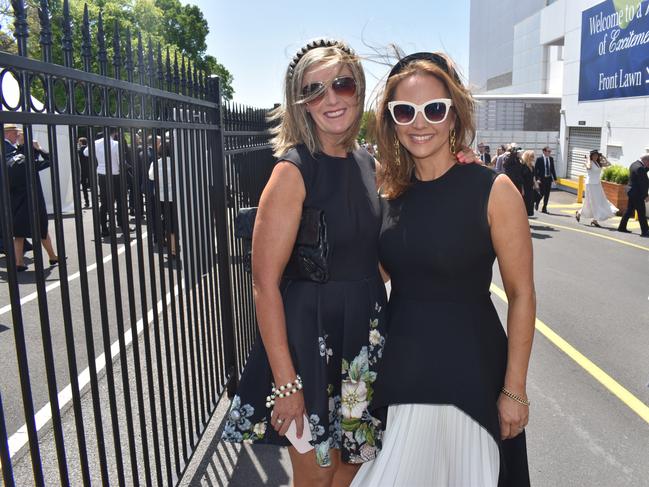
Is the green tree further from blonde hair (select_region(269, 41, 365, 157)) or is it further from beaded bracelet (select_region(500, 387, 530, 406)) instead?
beaded bracelet (select_region(500, 387, 530, 406))

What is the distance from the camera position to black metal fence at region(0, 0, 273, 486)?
1.69 m

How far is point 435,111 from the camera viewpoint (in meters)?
2.15

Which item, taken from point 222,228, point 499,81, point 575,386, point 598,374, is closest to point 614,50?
point 598,374

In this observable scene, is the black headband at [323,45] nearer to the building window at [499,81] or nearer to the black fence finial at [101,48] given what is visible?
the black fence finial at [101,48]

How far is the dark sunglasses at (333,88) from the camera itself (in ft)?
7.52

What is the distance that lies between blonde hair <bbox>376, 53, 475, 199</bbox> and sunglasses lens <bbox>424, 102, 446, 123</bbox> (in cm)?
7

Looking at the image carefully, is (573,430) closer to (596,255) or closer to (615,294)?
(615,294)

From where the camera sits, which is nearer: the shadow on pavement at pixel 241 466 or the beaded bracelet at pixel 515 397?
the beaded bracelet at pixel 515 397

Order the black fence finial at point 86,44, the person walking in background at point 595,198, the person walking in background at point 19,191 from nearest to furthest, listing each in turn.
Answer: the black fence finial at point 86,44 < the person walking in background at point 19,191 < the person walking in background at point 595,198

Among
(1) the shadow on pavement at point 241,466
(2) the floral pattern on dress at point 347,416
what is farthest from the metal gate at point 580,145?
(2) the floral pattern on dress at point 347,416

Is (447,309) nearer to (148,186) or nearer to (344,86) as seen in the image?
(344,86)

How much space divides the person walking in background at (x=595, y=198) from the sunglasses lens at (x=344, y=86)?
12450 mm

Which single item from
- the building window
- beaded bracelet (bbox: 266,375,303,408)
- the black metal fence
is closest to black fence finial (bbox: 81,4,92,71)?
the black metal fence

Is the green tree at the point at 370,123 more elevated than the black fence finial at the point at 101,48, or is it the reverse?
the black fence finial at the point at 101,48
